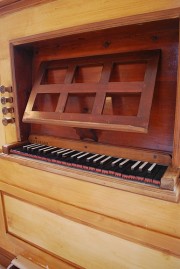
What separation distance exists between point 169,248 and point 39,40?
1160mm

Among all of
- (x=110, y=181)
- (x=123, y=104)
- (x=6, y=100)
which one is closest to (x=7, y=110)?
(x=6, y=100)

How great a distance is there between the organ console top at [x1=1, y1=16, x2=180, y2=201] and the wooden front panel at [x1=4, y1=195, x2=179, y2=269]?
0.37 m

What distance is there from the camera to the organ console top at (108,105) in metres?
0.87

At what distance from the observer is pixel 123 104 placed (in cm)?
108

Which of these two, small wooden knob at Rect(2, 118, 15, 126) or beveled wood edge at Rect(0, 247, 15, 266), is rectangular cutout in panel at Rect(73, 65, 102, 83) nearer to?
small wooden knob at Rect(2, 118, 15, 126)

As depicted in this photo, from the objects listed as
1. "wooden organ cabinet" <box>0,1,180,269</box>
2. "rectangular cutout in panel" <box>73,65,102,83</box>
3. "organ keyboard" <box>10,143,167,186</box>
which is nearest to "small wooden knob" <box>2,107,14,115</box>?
"wooden organ cabinet" <box>0,1,180,269</box>

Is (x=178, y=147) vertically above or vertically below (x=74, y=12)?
below

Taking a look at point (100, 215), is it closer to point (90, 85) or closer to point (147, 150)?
point (147, 150)

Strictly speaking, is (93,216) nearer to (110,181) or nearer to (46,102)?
(110,181)

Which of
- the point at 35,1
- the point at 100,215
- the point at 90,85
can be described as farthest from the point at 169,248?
the point at 35,1

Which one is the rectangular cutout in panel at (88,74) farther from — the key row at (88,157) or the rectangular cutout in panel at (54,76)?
the key row at (88,157)

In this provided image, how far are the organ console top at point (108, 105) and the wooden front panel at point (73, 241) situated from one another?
370 millimetres

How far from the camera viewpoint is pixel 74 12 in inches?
38.5

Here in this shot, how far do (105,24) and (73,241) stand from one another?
113cm
